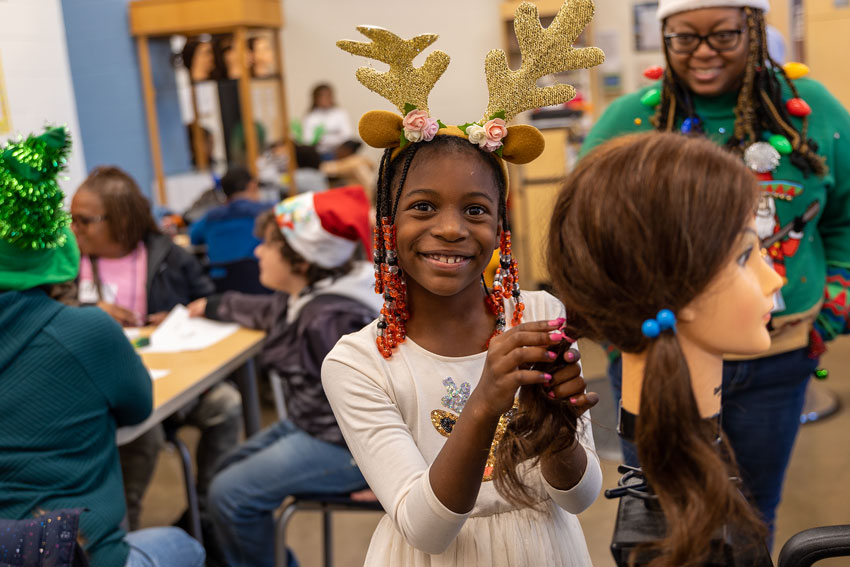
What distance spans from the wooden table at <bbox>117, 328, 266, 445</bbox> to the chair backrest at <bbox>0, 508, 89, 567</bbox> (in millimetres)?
569

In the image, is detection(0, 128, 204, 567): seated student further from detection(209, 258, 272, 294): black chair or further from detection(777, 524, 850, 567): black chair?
detection(209, 258, 272, 294): black chair

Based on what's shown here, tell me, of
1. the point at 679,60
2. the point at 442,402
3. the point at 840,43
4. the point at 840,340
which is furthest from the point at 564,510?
the point at 840,43

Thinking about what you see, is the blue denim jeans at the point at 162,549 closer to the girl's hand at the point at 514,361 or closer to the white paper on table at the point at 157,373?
the white paper on table at the point at 157,373

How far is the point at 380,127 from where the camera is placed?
114 cm

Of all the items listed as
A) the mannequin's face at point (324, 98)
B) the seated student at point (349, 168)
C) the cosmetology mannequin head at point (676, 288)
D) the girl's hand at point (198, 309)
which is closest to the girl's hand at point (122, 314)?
the girl's hand at point (198, 309)

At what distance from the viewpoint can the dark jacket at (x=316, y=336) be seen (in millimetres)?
2174

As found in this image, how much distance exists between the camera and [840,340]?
4.63m

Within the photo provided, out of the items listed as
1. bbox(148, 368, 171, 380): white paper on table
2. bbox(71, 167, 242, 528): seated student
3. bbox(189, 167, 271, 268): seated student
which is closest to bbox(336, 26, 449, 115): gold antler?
bbox(148, 368, 171, 380): white paper on table

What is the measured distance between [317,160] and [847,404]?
13.4 ft

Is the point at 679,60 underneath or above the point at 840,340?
above

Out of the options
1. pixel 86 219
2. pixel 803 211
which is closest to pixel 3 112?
pixel 86 219

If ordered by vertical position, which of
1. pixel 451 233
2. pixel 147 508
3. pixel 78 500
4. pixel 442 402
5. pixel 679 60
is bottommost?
pixel 147 508

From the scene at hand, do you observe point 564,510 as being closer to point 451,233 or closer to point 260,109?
point 451,233

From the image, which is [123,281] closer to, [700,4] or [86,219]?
[86,219]
